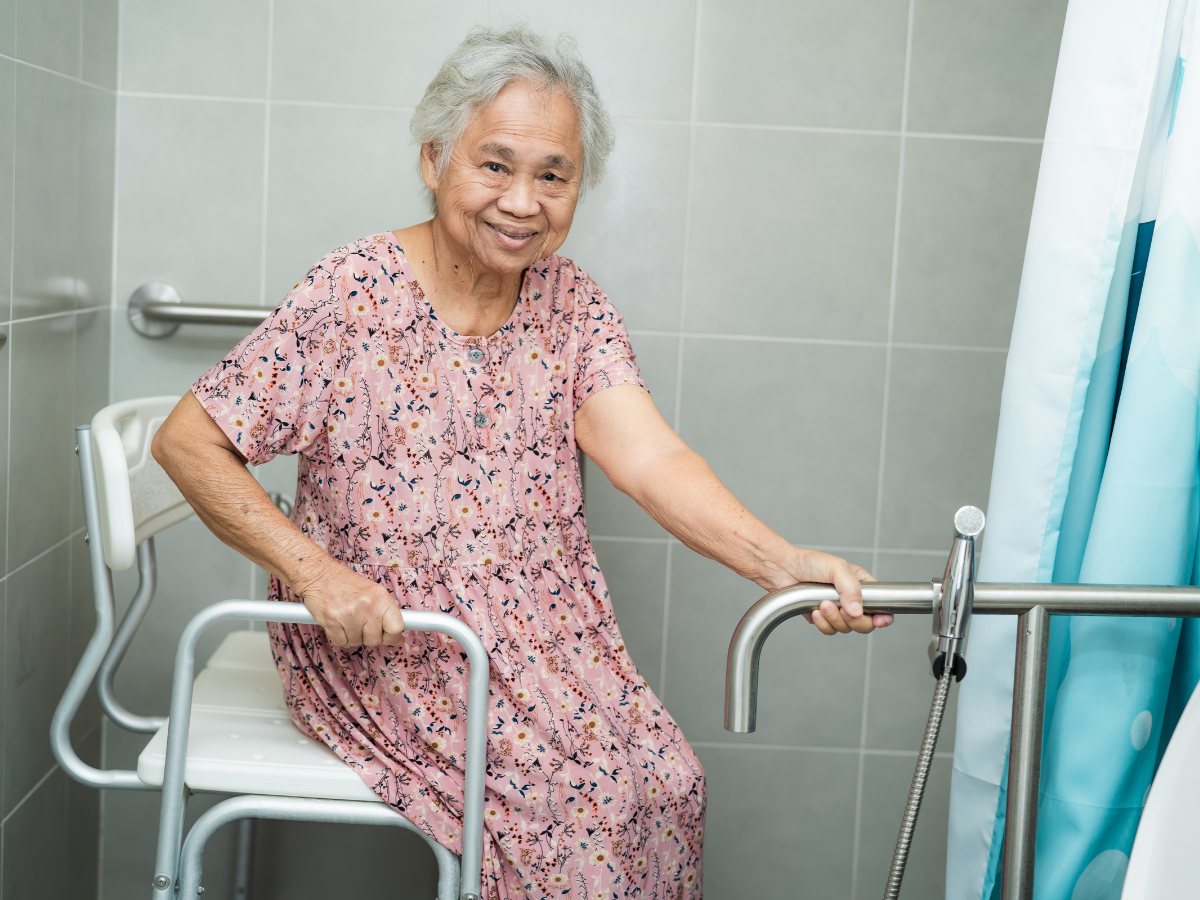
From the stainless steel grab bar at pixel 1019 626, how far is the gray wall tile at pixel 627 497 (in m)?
1.00

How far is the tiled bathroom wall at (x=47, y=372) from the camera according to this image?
142cm

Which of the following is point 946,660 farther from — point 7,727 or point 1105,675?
point 7,727

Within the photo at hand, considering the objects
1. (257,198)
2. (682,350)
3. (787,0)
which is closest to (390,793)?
(682,350)

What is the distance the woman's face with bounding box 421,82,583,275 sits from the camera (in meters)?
1.21

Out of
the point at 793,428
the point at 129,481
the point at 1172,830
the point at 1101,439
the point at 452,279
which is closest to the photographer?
the point at 1172,830

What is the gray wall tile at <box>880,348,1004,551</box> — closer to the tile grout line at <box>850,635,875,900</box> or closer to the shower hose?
the tile grout line at <box>850,635,875,900</box>

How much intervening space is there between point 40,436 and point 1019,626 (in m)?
1.35

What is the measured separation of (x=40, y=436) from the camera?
1.55 metres

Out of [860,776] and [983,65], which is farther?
[860,776]

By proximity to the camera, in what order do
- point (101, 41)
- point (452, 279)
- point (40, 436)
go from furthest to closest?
point (101, 41), point (40, 436), point (452, 279)

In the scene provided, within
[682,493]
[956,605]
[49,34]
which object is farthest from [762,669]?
[49,34]

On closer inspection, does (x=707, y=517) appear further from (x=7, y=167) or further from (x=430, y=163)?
(x=7, y=167)

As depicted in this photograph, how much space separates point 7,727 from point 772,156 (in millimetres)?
1450

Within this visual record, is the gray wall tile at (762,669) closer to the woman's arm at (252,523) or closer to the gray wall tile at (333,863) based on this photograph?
the gray wall tile at (333,863)
